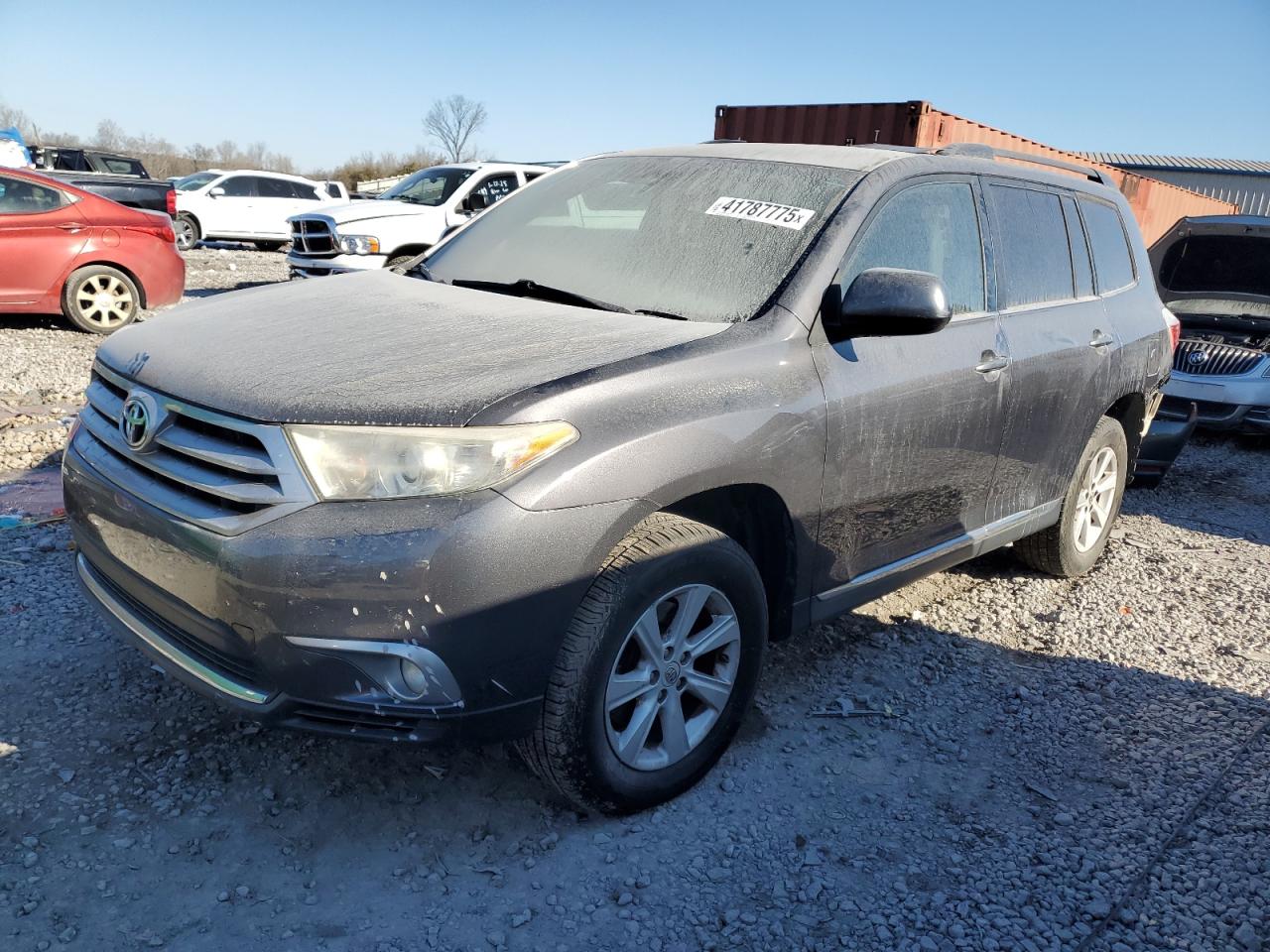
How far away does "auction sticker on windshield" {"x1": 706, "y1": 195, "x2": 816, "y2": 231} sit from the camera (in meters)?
3.13

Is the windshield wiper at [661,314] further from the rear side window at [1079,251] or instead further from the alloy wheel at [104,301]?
the alloy wheel at [104,301]

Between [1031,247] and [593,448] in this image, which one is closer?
[593,448]

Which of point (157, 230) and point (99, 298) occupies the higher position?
point (157, 230)

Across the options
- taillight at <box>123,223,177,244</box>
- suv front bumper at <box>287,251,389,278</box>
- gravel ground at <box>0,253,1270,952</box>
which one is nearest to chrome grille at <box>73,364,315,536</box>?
gravel ground at <box>0,253,1270,952</box>

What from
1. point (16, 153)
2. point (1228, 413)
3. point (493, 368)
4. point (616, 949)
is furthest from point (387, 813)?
point (16, 153)

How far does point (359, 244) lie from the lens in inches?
458

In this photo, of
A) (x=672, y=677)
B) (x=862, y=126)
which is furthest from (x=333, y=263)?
(x=672, y=677)

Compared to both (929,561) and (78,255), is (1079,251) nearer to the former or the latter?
(929,561)

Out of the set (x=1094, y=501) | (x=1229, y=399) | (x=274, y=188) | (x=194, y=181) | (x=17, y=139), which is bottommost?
(x=1229, y=399)

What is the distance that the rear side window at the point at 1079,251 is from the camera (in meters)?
4.24

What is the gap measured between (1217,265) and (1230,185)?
39.8 metres

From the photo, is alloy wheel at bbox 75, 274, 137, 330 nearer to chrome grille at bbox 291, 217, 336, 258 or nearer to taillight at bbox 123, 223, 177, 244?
taillight at bbox 123, 223, 177, 244

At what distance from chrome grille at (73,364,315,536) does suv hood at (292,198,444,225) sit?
975cm

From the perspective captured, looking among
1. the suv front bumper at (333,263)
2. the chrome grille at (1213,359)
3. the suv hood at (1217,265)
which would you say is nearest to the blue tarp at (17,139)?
the suv front bumper at (333,263)
